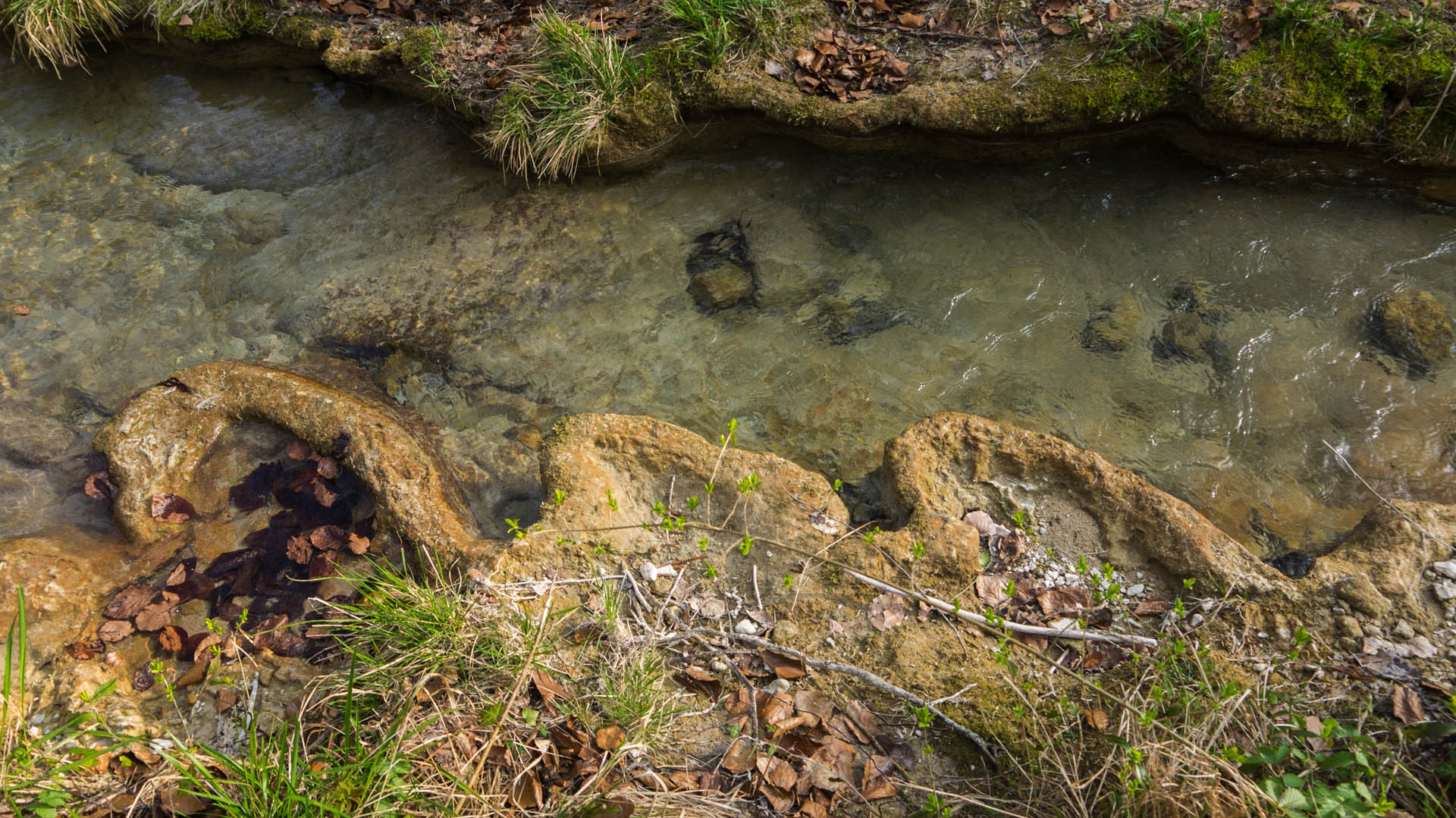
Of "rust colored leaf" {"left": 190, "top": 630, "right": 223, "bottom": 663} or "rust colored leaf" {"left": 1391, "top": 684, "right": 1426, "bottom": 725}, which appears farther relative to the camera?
"rust colored leaf" {"left": 190, "top": 630, "right": 223, "bottom": 663}

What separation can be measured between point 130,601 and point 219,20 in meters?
4.62

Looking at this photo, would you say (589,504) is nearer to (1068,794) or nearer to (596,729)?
(596,729)

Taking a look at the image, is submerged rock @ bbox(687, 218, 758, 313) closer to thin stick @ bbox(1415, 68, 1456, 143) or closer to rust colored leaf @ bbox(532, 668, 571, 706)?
rust colored leaf @ bbox(532, 668, 571, 706)

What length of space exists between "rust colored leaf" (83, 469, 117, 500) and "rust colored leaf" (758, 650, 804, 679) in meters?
3.60

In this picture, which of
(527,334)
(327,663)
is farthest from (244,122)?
(327,663)

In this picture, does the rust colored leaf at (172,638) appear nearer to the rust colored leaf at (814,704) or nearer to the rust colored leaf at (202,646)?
the rust colored leaf at (202,646)

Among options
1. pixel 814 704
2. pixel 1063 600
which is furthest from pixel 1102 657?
pixel 814 704

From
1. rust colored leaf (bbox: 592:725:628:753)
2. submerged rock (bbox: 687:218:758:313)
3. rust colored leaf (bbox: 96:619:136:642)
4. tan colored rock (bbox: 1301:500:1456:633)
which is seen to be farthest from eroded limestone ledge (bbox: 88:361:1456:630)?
submerged rock (bbox: 687:218:758:313)

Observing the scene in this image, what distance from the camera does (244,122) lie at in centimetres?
620

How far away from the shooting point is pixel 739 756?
284 cm

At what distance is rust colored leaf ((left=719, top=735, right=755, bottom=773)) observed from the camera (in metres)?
2.81

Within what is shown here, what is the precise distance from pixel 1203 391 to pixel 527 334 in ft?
12.5

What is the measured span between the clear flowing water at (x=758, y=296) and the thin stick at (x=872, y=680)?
132 centimetres

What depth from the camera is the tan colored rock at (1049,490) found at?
3240mm
